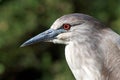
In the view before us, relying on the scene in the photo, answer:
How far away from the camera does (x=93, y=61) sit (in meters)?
5.29

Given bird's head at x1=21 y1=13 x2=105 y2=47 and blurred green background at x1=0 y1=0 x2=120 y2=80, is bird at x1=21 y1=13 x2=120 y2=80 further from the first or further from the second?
blurred green background at x1=0 y1=0 x2=120 y2=80

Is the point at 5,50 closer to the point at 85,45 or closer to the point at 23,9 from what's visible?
the point at 23,9

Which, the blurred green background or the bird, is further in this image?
the blurred green background

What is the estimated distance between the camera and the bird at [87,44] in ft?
17.1

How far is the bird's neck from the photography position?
5.27 m

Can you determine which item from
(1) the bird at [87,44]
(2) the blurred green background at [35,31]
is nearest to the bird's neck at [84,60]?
(1) the bird at [87,44]

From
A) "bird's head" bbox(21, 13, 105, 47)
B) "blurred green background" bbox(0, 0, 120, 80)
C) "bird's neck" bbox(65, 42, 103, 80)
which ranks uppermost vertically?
"bird's head" bbox(21, 13, 105, 47)

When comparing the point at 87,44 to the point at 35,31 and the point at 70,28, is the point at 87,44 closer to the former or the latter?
the point at 70,28

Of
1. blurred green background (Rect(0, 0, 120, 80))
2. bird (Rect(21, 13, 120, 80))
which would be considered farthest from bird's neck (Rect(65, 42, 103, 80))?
blurred green background (Rect(0, 0, 120, 80))

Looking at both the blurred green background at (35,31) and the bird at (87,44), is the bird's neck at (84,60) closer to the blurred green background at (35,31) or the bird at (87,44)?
the bird at (87,44)

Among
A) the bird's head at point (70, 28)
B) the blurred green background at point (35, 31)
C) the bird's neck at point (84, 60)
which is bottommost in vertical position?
the blurred green background at point (35, 31)

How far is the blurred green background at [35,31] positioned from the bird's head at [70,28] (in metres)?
2.31

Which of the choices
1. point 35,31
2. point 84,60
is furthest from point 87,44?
point 35,31

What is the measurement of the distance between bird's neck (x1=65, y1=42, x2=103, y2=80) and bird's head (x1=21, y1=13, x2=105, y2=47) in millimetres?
71
